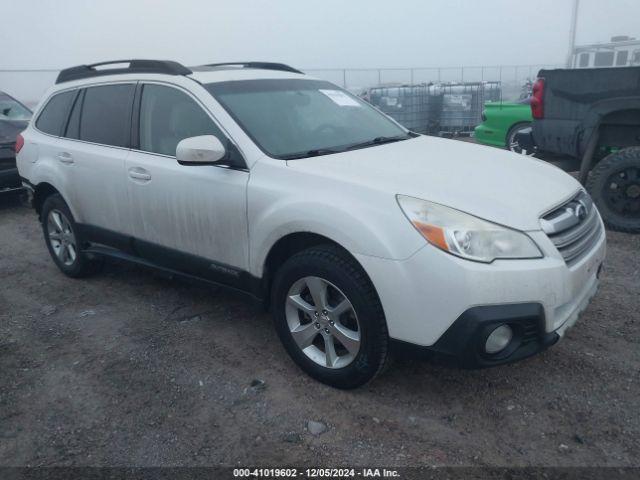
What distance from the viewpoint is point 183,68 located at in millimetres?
3721

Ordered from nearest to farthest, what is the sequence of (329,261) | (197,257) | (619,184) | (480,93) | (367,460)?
(367,460) → (329,261) → (197,257) → (619,184) → (480,93)

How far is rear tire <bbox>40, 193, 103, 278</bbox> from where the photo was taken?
183 inches

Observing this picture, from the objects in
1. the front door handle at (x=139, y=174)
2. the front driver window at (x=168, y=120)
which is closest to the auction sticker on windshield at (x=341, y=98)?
the front driver window at (x=168, y=120)

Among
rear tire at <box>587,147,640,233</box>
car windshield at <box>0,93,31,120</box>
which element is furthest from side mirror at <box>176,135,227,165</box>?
car windshield at <box>0,93,31,120</box>

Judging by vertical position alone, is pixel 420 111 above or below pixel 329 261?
below

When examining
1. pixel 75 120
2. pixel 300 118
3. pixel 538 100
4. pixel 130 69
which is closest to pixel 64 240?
pixel 75 120

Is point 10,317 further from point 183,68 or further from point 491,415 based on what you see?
point 491,415

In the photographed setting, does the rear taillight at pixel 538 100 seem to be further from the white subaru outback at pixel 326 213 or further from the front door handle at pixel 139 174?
the front door handle at pixel 139 174

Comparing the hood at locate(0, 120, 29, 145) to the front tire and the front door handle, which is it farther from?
the front tire

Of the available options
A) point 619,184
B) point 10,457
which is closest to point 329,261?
point 10,457

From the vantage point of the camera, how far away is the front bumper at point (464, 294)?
2.41 m

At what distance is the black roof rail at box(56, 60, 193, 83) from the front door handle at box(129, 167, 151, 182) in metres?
Result: 0.70

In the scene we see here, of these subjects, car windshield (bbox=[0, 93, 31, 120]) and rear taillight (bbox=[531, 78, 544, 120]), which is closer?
rear taillight (bbox=[531, 78, 544, 120])

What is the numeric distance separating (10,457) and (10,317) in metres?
1.93
